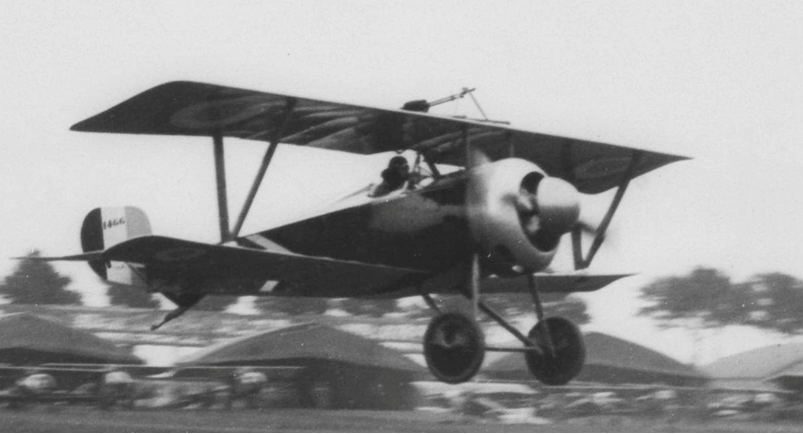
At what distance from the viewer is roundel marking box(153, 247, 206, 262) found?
11.0 meters

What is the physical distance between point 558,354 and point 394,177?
2.65 metres

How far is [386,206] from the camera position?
1273 cm

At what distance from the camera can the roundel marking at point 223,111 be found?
12148 millimetres

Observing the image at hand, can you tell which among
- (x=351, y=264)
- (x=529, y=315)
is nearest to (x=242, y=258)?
(x=351, y=264)

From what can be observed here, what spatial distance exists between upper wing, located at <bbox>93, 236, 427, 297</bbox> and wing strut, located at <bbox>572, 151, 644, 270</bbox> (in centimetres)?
213

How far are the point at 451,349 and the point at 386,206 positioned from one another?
1671 mm

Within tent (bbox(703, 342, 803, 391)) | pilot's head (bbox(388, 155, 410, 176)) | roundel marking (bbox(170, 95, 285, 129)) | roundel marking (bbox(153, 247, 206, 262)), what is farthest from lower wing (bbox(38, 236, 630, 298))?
tent (bbox(703, 342, 803, 391))

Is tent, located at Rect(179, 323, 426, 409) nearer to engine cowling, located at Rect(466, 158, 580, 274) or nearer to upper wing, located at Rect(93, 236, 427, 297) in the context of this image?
upper wing, located at Rect(93, 236, 427, 297)

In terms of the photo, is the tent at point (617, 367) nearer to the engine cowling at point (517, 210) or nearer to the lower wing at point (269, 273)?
the lower wing at point (269, 273)

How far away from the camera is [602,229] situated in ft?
44.2

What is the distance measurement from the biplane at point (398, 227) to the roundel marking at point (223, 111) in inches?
0.9

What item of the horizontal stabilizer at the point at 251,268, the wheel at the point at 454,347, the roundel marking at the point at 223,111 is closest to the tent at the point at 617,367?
the horizontal stabilizer at the point at 251,268

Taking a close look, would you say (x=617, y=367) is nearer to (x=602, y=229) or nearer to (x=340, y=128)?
(x=602, y=229)

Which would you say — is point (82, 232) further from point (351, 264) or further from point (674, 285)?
point (674, 285)
